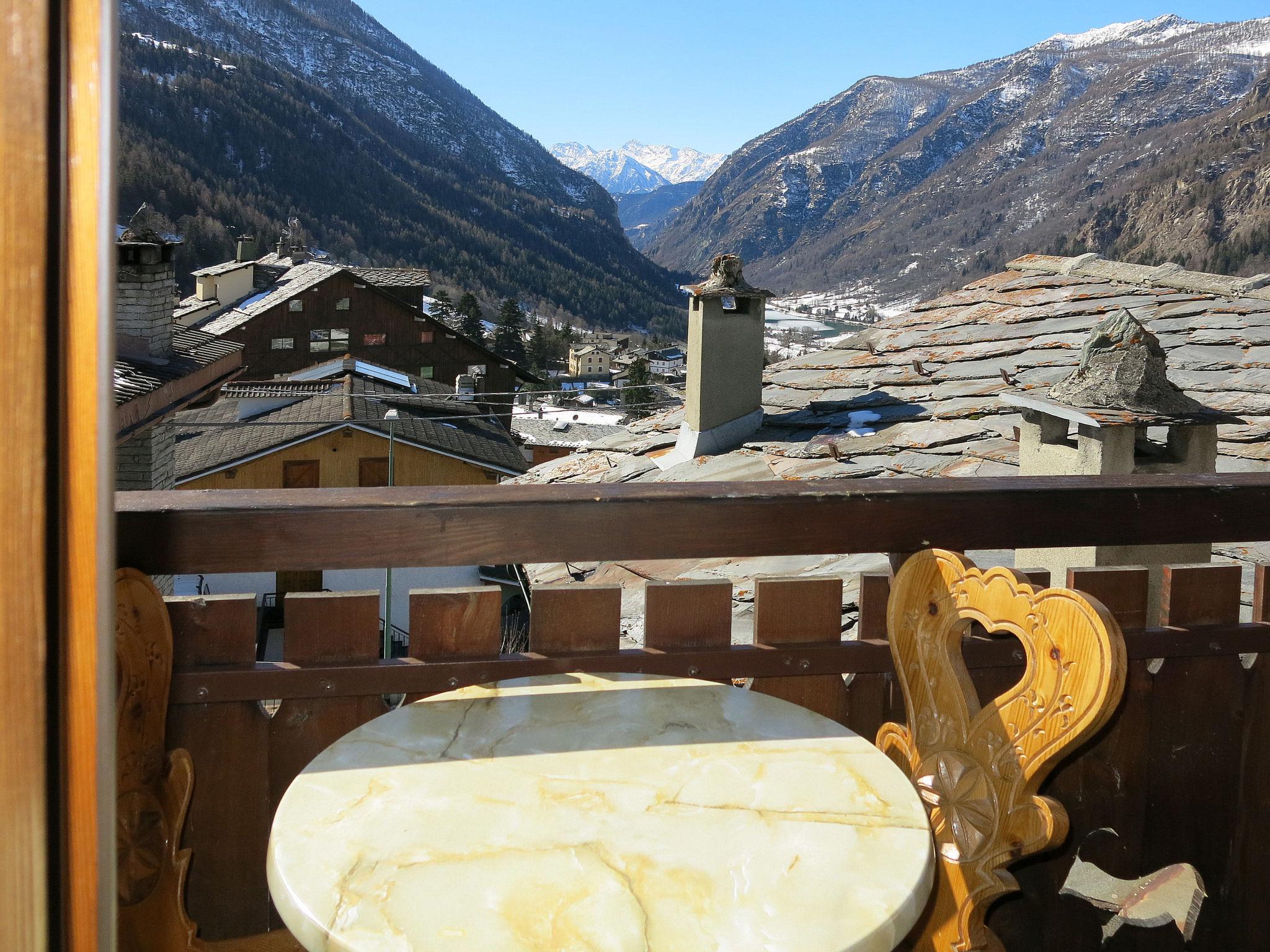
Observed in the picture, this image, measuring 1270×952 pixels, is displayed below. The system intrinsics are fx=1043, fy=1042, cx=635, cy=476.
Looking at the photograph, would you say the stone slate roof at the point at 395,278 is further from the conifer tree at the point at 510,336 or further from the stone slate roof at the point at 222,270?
the conifer tree at the point at 510,336

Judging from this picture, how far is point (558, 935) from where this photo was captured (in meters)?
0.93

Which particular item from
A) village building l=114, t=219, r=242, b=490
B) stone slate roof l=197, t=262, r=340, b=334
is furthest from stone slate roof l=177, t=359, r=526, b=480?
stone slate roof l=197, t=262, r=340, b=334

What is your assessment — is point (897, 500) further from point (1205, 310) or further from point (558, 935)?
point (1205, 310)

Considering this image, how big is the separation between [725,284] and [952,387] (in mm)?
2088

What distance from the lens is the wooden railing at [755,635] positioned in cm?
137

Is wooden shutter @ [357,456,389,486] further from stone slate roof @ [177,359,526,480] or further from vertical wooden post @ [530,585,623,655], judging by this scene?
vertical wooden post @ [530,585,623,655]

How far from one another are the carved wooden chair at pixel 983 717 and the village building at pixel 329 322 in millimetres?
29054

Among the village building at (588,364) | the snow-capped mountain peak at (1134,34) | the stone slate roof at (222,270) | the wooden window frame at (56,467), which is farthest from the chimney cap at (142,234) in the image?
the snow-capped mountain peak at (1134,34)

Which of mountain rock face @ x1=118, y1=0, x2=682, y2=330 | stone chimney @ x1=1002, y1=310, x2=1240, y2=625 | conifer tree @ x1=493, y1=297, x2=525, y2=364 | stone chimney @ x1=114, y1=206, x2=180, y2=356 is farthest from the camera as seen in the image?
mountain rock face @ x1=118, y1=0, x2=682, y2=330

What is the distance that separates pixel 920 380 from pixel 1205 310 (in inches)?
77.5

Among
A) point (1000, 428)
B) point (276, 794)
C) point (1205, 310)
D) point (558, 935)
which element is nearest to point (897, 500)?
point (558, 935)

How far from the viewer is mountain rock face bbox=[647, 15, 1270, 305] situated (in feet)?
396

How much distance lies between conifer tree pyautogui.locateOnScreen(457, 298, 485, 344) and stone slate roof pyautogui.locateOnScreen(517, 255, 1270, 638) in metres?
40.2

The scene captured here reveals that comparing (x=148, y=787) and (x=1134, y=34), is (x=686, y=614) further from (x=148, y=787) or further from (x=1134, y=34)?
(x=1134, y=34)
